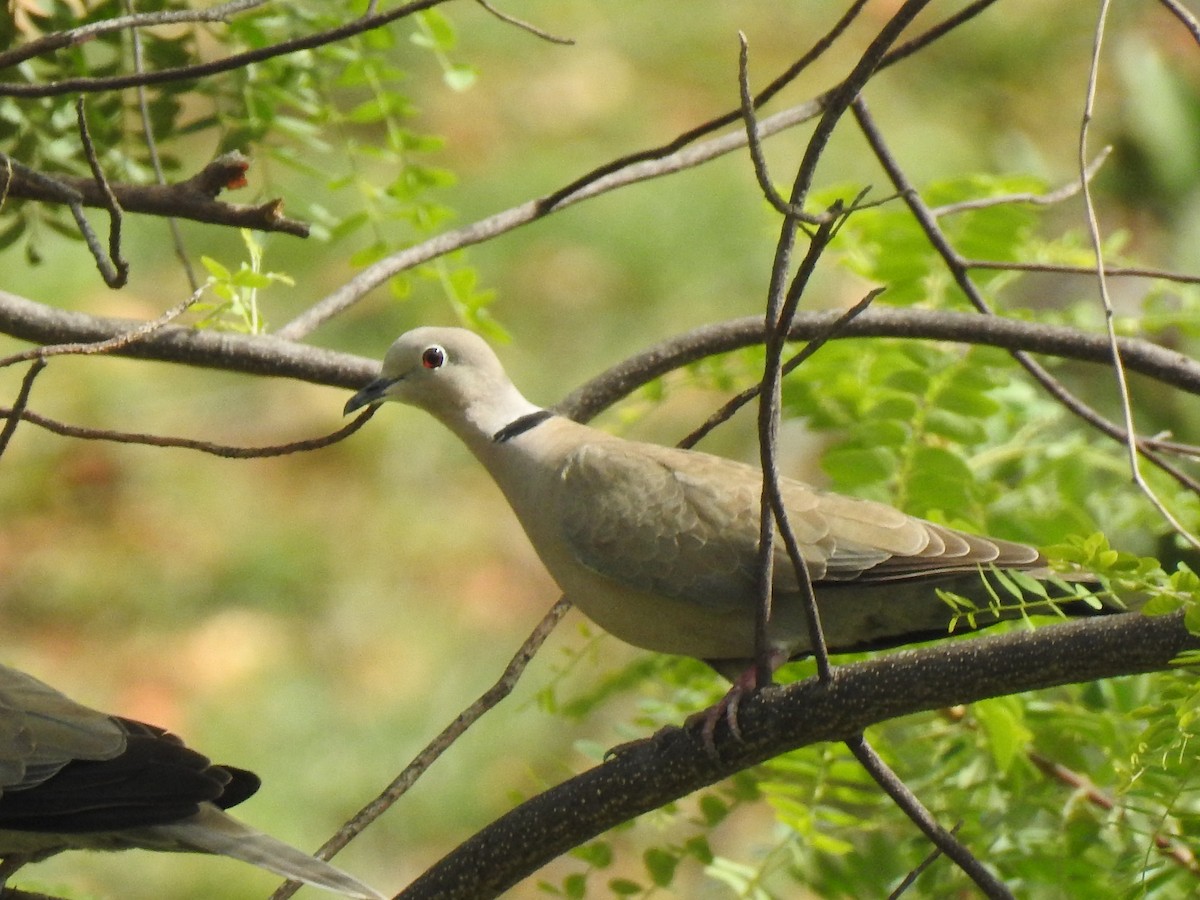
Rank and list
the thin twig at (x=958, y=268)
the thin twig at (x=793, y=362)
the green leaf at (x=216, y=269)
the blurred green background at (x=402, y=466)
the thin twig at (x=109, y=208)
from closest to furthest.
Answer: the thin twig at (x=793, y=362) < the thin twig at (x=109, y=208) < the green leaf at (x=216, y=269) < the thin twig at (x=958, y=268) < the blurred green background at (x=402, y=466)

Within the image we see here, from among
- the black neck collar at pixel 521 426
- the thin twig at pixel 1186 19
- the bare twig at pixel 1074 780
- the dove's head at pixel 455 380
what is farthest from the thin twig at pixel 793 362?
the bare twig at pixel 1074 780

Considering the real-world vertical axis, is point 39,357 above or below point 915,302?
below

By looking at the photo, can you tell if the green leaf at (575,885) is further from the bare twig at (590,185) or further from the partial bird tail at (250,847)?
the bare twig at (590,185)

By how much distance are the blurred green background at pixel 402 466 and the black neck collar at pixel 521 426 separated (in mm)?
2713

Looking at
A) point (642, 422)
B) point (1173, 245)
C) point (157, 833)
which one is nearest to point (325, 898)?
point (642, 422)

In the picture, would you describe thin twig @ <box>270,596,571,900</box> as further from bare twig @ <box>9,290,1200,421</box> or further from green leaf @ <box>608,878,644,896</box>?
bare twig @ <box>9,290,1200,421</box>

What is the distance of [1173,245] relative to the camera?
745 cm

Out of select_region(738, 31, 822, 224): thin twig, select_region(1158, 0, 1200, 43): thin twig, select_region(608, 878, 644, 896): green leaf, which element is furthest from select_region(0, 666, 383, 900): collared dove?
select_region(1158, 0, 1200, 43): thin twig

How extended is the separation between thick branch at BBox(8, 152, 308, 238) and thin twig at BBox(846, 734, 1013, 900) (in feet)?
3.51

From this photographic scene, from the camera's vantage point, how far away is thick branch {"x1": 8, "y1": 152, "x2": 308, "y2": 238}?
84.7 inches

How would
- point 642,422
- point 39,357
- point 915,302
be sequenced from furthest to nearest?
1. point 642,422
2. point 915,302
3. point 39,357

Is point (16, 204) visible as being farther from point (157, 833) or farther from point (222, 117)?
point (157, 833)

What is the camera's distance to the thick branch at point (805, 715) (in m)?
1.78

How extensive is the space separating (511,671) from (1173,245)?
5923mm
